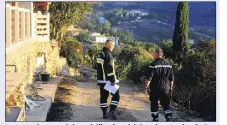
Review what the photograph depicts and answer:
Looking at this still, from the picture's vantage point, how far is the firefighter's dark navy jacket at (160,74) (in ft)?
30.5

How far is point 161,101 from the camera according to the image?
9430 mm

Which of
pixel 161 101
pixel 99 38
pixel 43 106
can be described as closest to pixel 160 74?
pixel 161 101

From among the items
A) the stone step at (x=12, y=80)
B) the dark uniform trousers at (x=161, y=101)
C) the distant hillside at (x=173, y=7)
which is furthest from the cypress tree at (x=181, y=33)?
the stone step at (x=12, y=80)

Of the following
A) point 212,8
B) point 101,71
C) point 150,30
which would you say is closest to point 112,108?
point 101,71

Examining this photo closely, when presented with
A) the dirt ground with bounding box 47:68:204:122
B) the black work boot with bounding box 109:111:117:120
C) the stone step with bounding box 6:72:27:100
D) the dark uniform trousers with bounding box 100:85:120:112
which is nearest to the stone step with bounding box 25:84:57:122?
the dirt ground with bounding box 47:68:204:122

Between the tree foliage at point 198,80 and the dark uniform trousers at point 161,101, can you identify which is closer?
the dark uniform trousers at point 161,101

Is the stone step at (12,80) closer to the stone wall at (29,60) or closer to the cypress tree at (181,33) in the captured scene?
the stone wall at (29,60)

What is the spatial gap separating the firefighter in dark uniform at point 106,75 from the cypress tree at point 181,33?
119 cm

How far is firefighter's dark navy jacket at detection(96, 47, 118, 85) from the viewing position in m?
9.39

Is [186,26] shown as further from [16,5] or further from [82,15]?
[16,5]

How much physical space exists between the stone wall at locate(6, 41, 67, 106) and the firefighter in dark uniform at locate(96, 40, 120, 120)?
120cm

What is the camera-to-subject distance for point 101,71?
31.1 ft

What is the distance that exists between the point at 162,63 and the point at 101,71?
0.96 meters

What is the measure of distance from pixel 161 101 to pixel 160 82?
318mm
